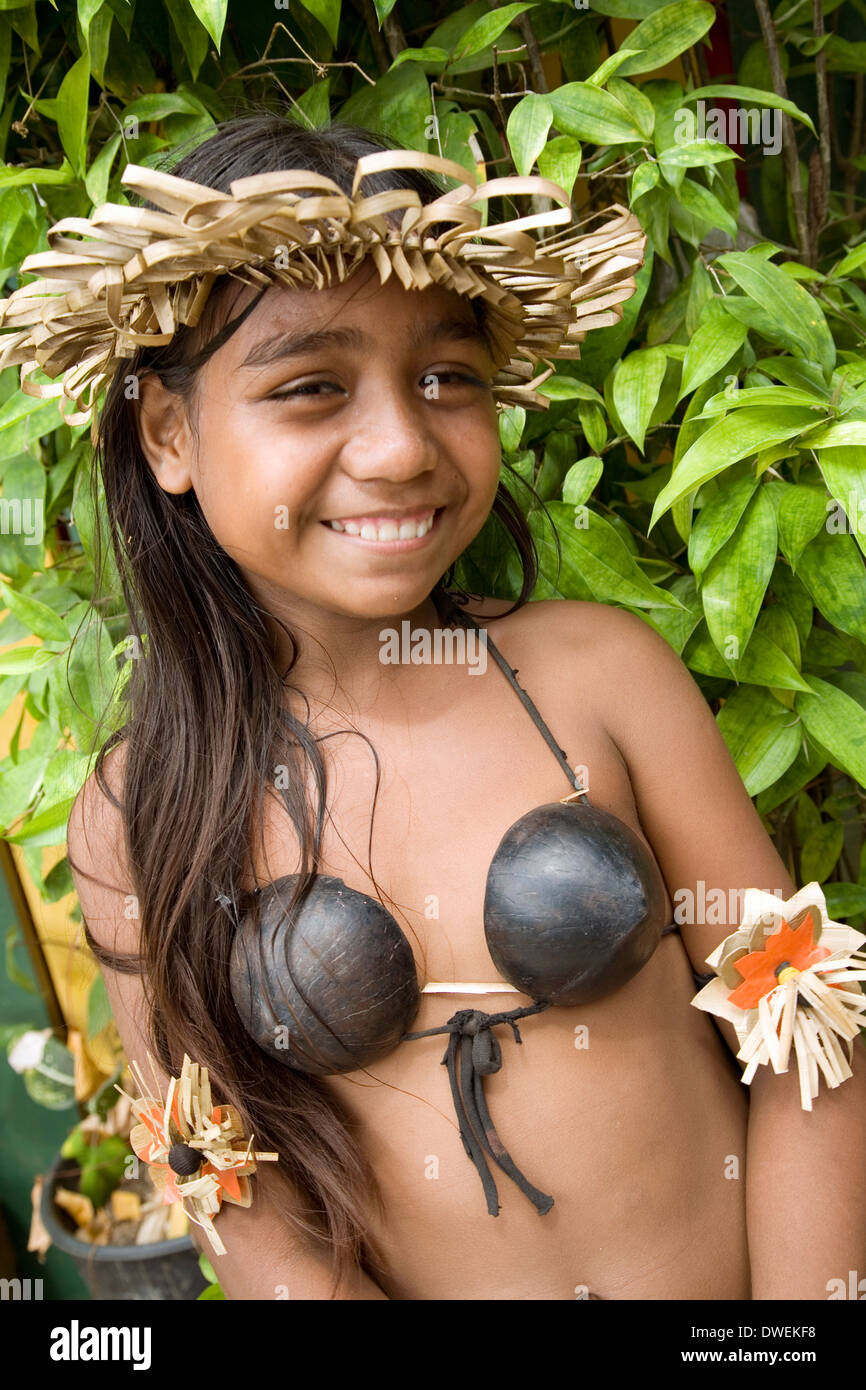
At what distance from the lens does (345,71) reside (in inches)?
55.8

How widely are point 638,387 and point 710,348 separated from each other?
0.09 meters

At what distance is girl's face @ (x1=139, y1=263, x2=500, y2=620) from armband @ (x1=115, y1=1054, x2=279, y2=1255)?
0.45 meters

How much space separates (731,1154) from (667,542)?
2.28 ft

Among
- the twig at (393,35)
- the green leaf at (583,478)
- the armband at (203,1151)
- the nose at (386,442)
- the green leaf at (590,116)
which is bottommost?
the armband at (203,1151)

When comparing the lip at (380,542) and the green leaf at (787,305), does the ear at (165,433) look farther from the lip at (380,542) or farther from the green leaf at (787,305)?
the green leaf at (787,305)

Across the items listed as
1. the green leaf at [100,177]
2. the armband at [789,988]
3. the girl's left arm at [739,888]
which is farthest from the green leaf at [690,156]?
the armband at [789,988]

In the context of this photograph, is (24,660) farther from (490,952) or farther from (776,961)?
(776,961)

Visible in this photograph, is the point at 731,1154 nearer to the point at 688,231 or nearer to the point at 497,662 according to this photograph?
the point at 497,662

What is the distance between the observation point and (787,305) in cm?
117

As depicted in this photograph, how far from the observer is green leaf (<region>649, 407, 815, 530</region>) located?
1.09 meters

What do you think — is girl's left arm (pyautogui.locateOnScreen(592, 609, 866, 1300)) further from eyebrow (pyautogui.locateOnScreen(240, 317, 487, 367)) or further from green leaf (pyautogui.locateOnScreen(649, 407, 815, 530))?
eyebrow (pyautogui.locateOnScreen(240, 317, 487, 367))

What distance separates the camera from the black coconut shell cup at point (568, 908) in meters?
0.98

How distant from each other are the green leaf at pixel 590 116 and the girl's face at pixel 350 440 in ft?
1.03
